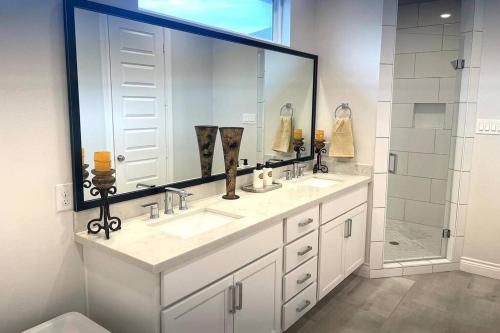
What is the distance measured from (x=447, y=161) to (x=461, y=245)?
71cm

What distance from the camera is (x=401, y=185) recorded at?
401 centimetres

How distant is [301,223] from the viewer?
2.16 m

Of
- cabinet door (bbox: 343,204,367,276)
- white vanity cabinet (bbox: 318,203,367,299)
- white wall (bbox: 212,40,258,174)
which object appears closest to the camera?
white wall (bbox: 212,40,258,174)

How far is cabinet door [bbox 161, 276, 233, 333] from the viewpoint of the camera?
1.47 m

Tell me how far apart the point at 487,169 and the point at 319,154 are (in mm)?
1292

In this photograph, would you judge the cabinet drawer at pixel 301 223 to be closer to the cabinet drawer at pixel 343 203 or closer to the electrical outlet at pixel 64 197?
the cabinet drawer at pixel 343 203

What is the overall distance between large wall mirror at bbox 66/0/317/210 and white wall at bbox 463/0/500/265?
145 centimetres

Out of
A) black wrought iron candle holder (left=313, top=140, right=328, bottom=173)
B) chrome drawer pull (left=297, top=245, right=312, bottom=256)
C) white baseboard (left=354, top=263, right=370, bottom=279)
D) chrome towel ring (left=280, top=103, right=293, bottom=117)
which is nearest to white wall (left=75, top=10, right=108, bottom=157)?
chrome drawer pull (left=297, top=245, right=312, bottom=256)

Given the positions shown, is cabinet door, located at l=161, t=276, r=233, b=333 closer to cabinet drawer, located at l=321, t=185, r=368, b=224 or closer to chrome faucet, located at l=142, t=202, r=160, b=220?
chrome faucet, located at l=142, t=202, r=160, b=220

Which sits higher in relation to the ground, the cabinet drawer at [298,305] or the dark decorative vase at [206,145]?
the dark decorative vase at [206,145]

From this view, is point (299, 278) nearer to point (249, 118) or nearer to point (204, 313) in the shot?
point (204, 313)

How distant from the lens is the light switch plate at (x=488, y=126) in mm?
2873

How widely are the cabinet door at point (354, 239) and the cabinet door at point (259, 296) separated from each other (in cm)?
84

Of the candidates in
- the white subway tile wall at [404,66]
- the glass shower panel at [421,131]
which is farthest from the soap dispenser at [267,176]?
the white subway tile wall at [404,66]
